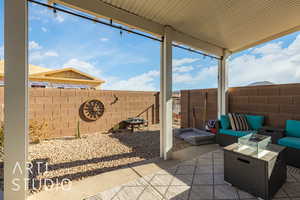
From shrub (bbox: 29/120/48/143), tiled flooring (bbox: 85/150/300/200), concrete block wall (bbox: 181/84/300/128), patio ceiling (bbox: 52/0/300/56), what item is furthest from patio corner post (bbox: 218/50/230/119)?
shrub (bbox: 29/120/48/143)

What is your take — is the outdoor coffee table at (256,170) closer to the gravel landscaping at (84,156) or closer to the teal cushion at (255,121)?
the gravel landscaping at (84,156)

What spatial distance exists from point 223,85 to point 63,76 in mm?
7642

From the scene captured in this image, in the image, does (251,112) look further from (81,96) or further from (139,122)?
(81,96)

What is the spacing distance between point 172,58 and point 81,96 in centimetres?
378

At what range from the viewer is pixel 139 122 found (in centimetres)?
546

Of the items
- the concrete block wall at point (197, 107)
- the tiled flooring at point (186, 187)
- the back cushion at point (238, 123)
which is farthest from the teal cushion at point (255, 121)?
the tiled flooring at point (186, 187)

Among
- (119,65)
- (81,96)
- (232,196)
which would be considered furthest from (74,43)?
(232,196)

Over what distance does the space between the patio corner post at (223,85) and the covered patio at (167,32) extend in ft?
1.95

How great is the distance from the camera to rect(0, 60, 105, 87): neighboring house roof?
20.9ft

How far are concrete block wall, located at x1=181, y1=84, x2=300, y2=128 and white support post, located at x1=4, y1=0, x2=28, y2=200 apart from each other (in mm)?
5039

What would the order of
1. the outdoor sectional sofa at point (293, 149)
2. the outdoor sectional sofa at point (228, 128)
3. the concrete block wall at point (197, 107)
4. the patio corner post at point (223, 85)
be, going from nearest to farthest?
the outdoor sectional sofa at point (293, 149) → the outdoor sectional sofa at point (228, 128) → the patio corner post at point (223, 85) → the concrete block wall at point (197, 107)

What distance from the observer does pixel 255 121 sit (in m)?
3.54

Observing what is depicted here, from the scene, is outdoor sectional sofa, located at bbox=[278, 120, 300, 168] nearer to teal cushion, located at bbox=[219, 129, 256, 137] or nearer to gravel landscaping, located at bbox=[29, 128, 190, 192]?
teal cushion, located at bbox=[219, 129, 256, 137]

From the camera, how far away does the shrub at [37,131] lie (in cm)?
390
